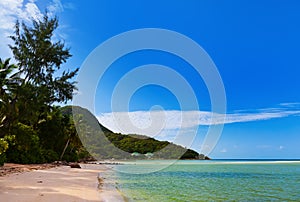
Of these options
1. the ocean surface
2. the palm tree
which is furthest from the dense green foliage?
the ocean surface

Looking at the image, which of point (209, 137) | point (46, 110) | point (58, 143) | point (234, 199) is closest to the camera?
point (234, 199)

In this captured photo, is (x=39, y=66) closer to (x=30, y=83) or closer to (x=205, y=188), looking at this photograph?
(x=30, y=83)

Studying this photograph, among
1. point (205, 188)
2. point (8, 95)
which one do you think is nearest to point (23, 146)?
point (8, 95)

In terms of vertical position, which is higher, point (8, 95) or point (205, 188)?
point (8, 95)

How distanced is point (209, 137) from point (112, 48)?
29.1 feet

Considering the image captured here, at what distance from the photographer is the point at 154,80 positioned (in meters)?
22.6

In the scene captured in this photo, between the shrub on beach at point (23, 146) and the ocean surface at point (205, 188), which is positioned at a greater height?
the shrub on beach at point (23, 146)

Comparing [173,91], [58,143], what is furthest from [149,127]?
[58,143]

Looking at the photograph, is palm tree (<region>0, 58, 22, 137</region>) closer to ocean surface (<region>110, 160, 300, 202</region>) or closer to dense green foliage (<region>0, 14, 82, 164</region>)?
dense green foliage (<region>0, 14, 82, 164</region>)

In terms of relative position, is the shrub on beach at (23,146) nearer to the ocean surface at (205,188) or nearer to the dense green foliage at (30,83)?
the dense green foliage at (30,83)

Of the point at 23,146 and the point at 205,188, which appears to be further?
the point at 23,146

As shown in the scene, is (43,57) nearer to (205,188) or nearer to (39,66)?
(39,66)

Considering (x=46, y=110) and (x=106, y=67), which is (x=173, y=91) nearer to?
(x=106, y=67)

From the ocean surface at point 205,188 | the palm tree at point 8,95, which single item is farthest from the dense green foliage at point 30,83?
the ocean surface at point 205,188
